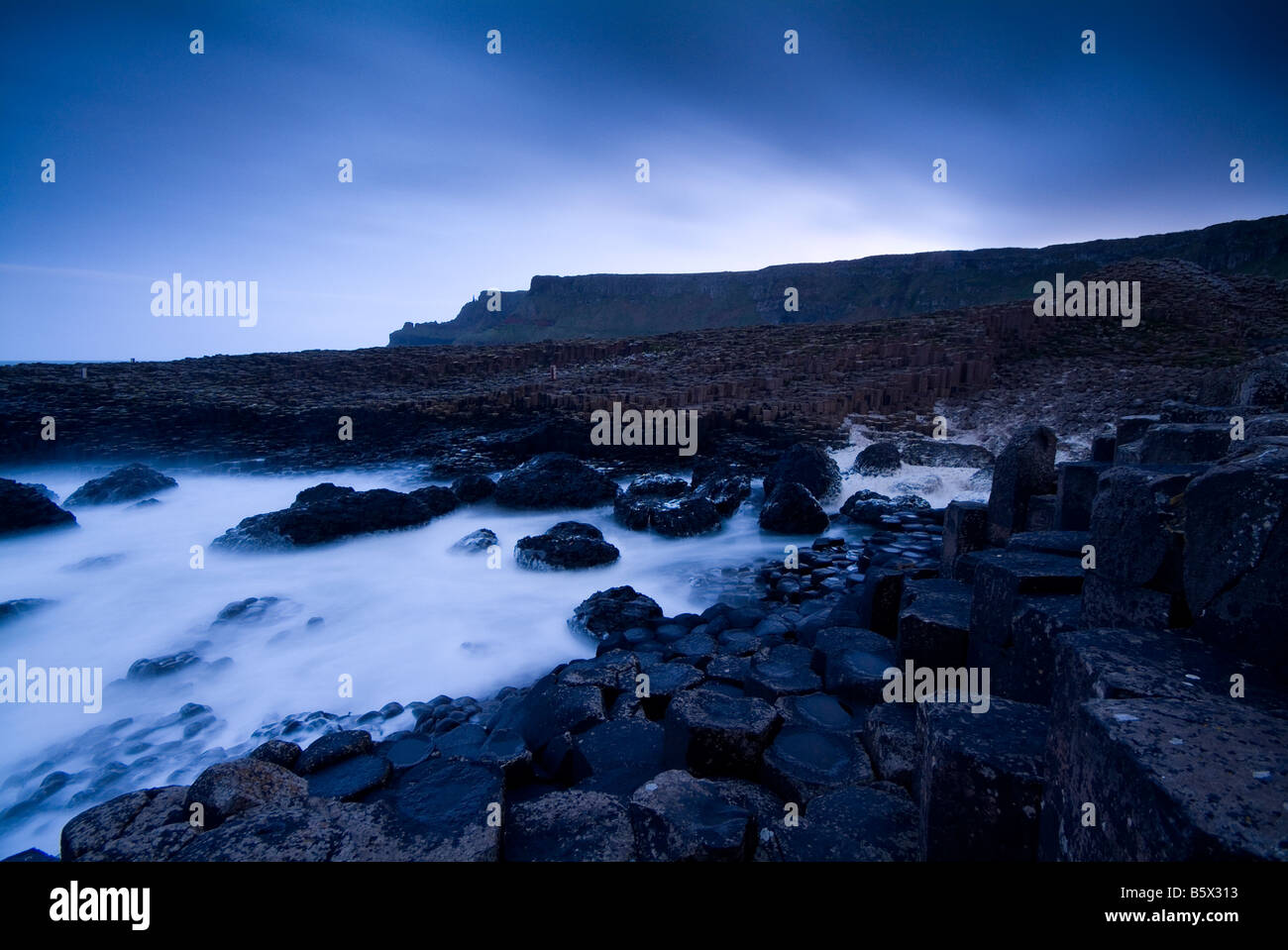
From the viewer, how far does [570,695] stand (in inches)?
172

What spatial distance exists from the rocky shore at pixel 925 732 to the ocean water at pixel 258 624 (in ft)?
2.69

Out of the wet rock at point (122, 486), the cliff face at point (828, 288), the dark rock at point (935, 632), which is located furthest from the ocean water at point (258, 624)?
the cliff face at point (828, 288)

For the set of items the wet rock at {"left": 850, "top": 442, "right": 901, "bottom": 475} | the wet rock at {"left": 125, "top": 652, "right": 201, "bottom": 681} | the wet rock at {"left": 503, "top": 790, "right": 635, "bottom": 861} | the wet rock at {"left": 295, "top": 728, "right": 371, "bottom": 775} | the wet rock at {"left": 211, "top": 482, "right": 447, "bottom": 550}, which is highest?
the wet rock at {"left": 850, "top": 442, "right": 901, "bottom": 475}

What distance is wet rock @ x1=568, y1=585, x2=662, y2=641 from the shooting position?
652 centimetres

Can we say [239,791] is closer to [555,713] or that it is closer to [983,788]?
[555,713]

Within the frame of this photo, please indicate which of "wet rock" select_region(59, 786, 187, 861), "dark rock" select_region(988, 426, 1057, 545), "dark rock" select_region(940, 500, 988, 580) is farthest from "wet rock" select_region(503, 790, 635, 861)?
"dark rock" select_region(988, 426, 1057, 545)

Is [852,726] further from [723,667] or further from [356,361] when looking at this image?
[356,361]

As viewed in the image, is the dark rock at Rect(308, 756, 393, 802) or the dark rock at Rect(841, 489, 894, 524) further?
the dark rock at Rect(841, 489, 894, 524)

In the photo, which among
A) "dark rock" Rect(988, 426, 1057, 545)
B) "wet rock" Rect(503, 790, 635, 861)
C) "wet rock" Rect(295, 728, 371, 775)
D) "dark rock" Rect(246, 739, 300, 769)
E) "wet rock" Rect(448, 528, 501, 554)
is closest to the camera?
"wet rock" Rect(503, 790, 635, 861)

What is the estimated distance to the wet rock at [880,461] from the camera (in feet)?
39.8

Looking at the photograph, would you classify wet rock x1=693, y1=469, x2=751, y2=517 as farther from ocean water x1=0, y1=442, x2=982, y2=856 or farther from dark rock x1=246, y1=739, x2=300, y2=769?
dark rock x1=246, y1=739, x2=300, y2=769

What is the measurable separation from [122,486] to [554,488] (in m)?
9.76

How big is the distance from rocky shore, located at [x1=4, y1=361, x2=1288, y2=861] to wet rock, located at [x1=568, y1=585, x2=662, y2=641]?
741 mm
